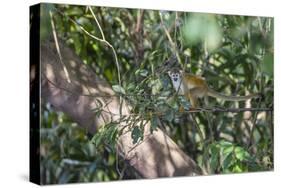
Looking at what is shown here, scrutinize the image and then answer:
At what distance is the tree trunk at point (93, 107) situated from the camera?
4965 mm

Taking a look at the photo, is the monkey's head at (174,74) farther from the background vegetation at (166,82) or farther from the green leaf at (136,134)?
the green leaf at (136,134)

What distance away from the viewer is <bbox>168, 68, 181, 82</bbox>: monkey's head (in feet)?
17.7

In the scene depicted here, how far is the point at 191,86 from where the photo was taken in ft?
18.0

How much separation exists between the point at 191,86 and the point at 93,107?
2.51 feet

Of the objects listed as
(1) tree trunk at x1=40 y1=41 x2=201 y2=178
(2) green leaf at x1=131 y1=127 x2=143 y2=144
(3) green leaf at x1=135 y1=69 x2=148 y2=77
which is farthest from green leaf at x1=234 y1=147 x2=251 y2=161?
(3) green leaf at x1=135 y1=69 x2=148 y2=77

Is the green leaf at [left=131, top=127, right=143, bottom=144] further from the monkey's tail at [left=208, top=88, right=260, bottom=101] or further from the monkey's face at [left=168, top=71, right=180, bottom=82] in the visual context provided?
the monkey's tail at [left=208, top=88, right=260, bottom=101]

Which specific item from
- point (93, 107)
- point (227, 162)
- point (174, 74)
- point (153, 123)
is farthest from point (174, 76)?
point (227, 162)

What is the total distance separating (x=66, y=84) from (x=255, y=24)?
158 centimetres

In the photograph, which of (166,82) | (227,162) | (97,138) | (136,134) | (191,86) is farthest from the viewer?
(227,162)

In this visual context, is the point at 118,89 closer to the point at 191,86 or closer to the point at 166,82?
the point at 166,82

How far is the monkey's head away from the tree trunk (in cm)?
39

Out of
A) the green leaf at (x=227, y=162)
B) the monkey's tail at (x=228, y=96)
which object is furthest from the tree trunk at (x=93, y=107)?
the monkey's tail at (x=228, y=96)

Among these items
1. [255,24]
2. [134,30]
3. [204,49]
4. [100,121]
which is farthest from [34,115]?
[255,24]

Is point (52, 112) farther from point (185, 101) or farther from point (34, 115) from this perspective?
point (185, 101)
